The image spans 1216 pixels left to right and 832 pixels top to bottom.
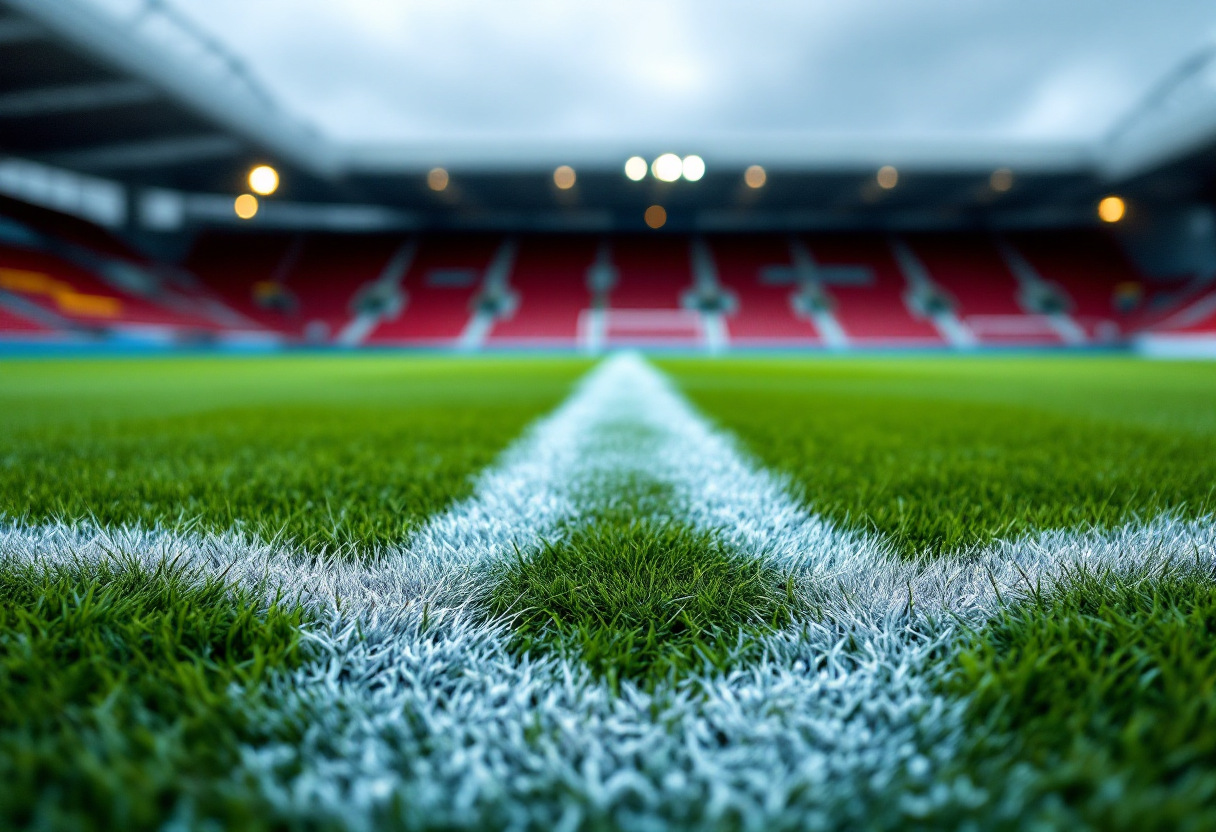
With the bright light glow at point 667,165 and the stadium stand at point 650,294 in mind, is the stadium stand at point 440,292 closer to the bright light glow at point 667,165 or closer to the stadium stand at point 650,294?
the stadium stand at point 650,294

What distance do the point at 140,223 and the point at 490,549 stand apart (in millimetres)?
25809

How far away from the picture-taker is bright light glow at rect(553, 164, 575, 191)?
57.8ft

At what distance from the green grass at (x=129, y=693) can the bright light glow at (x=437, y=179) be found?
18.6 meters

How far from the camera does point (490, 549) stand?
2.83 feet

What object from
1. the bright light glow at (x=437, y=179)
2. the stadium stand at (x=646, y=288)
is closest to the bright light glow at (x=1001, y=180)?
the stadium stand at (x=646, y=288)

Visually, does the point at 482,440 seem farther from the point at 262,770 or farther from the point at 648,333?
the point at 648,333

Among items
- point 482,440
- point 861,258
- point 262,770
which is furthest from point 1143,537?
point 861,258

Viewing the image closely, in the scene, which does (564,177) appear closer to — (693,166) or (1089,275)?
(693,166)

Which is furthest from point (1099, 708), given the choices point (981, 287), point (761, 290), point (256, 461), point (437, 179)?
point (981, 287)

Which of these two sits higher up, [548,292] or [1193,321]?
[548,292]

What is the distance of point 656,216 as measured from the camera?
80.8 ft

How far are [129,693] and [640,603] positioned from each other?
0.42m

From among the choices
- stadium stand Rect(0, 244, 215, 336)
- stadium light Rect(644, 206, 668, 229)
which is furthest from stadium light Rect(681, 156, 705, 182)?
stadium stand Rect(0, 244, 215, 336)

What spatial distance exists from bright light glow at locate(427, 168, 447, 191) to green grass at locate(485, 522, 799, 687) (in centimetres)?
1857
